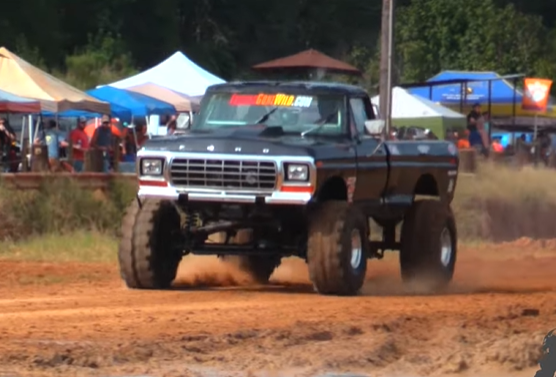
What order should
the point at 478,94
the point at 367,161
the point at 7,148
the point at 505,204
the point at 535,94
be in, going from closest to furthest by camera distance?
the point at 367,161, the point at 7,148, the point at 505,204, the point at 535,94, the point at 478,94

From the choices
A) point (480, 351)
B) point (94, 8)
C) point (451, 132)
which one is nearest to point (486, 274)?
point (480, 351)

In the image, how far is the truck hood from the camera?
13.0 m

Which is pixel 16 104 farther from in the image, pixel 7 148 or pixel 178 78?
pixel 178 78

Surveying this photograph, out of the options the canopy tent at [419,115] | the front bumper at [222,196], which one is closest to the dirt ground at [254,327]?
the front bumper at [222,196]

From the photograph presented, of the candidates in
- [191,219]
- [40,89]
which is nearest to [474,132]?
[40,89]

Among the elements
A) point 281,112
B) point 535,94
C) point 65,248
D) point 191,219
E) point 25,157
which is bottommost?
point 65,248

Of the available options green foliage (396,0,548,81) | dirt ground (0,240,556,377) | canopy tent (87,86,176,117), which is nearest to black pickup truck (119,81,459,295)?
dirt ground (0,240,556,377)

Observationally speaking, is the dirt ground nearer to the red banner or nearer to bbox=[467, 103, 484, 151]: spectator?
bbox=[467, 103, 484, 151]: spectator

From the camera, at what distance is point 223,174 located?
13133 mm

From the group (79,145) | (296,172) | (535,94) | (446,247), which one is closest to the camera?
(296,172)

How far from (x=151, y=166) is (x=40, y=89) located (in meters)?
12.1

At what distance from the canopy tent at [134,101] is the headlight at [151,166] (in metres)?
16.4

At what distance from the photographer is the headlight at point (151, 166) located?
13.4 m

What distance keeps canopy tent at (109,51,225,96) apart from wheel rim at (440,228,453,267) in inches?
683
